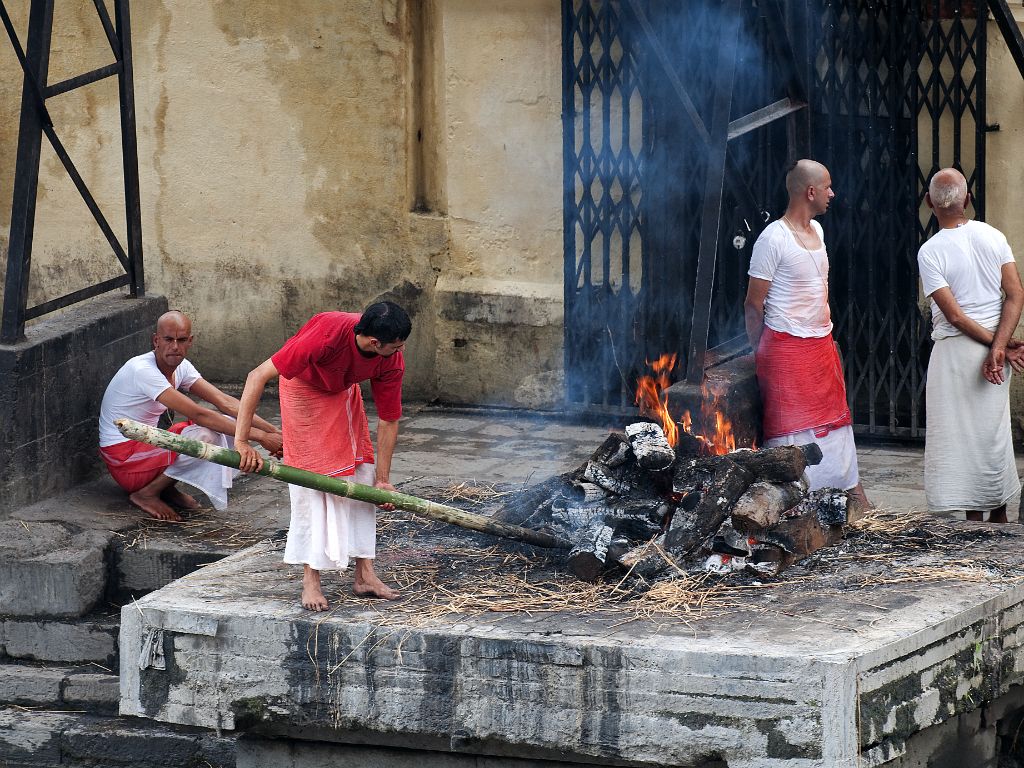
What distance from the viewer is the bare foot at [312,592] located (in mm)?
5926

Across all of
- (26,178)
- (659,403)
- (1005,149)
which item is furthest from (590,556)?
(1005,149)

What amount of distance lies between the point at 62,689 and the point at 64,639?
25 cm

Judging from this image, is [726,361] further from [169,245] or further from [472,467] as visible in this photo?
[169,245]

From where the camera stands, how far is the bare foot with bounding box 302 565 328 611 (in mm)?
5926

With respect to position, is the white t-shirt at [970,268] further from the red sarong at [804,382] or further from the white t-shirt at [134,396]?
the white t-shirt at [134,396]

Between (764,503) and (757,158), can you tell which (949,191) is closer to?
(764,503)

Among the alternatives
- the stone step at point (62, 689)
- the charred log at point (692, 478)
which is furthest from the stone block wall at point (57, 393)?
the charred log at point (692, 478)

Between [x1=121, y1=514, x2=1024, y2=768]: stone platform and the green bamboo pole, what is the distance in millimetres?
247

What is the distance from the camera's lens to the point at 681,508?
20.6 ft

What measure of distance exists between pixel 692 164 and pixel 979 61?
1.76m

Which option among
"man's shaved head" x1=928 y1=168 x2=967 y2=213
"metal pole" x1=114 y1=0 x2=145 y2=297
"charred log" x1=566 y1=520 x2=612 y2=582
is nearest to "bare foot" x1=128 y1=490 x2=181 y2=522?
"metal pole" x1=114 y1=0 x2=145 y2=297

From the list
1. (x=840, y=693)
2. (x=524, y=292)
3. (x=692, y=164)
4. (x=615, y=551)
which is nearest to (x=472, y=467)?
(x=524, y=292)

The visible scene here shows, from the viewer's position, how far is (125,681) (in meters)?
6.02

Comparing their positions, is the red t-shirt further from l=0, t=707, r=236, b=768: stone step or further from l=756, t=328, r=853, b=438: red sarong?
l=756, t=328, r=853, b=438: red sarong
